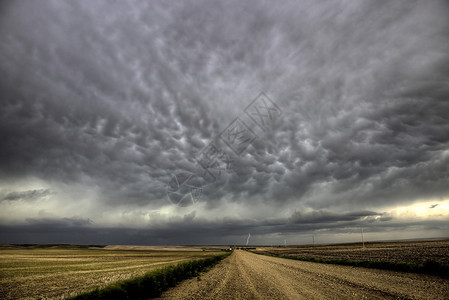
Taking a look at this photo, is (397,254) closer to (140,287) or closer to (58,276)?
(140,287)

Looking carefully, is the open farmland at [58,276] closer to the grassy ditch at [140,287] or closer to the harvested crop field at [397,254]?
the grassy ditch at [140,287]

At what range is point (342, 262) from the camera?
4147 centimetres

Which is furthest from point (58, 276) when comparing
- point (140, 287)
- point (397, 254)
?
point (397, 254)

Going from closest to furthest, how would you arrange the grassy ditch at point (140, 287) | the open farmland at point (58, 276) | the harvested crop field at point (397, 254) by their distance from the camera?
the grassy ditch at point (140, 287)
the open farmland at point (58, 276)
the harvested crop field at point (397, 254)

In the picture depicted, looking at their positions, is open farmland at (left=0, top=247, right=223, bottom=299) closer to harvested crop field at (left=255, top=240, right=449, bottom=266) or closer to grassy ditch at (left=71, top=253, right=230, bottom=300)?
grassy ditch at (left=71, top=253, right=230, bottom=300)

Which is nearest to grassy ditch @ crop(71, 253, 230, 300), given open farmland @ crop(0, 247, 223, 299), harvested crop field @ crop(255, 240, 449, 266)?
open farmland @ crop(0, 247, 223, 299)

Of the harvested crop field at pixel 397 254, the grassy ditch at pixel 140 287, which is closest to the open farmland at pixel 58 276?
the grassy ditch at pixel 140 287

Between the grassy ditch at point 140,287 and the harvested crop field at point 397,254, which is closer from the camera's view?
the grassy ditch at point 140,287

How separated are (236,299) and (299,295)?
413cm

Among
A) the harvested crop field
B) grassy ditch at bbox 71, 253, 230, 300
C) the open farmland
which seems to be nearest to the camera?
grassy ditch at bbox 71, 253, 230, 300

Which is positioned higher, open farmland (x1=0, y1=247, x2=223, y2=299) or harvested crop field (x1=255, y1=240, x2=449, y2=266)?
open farmland (x1=0, y1=247, x2=223, y2=299)

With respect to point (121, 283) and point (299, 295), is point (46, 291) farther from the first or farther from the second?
point (299, 295)

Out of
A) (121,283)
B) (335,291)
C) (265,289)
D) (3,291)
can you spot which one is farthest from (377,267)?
(3,291)

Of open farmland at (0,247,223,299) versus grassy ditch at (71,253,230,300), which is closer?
grassy ditch at (71,253,230,300)
